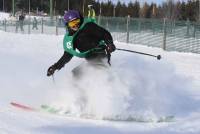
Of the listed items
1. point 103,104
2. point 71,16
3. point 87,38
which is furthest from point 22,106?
point 71,16

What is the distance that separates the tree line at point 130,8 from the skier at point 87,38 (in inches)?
1754

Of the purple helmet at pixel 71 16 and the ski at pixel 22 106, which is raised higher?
the purple helmet at pixel 71 16

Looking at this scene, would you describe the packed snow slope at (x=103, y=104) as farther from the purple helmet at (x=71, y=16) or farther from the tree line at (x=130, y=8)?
the tree line at (x=130, y=8)

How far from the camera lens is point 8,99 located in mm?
9641

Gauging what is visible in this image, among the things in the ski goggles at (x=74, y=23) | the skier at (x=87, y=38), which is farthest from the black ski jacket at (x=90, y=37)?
the ski goggles at (x=74, y=23)

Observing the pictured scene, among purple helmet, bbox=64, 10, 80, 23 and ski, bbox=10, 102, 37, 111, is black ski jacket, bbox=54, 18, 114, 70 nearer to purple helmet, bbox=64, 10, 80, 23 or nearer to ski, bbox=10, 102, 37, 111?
purple helmet, bbox=64, 10, 80, 23

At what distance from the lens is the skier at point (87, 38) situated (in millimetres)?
8430

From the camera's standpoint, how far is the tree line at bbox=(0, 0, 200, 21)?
2475 inches

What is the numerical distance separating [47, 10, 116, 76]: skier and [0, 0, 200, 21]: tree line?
146 feet

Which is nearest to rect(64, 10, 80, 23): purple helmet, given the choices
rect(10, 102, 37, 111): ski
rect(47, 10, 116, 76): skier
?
rect(47, 10, 116, 76): skier

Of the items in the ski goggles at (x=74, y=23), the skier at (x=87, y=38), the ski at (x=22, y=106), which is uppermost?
the ski goggles at (x=74, y=23)

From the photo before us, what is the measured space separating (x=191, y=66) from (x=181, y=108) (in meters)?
8.79

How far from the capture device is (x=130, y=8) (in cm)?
8162

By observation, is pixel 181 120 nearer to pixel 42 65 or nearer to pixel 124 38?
pixel 42 65
